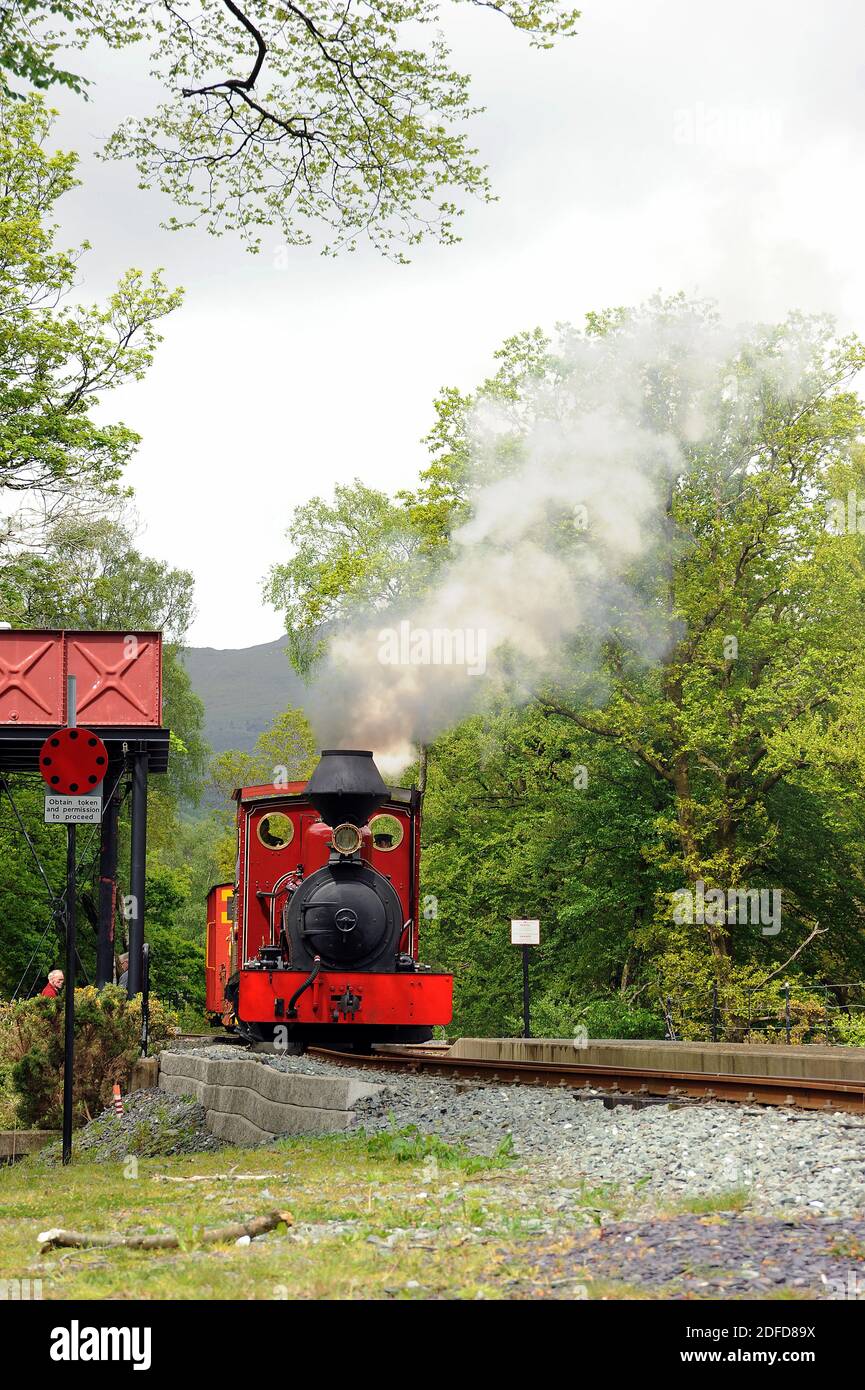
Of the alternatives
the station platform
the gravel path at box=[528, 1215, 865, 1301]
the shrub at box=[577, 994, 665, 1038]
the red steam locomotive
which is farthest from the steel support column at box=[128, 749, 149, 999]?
the gravel path at box=[528, 1215, 865, 1301]

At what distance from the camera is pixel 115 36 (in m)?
13.4

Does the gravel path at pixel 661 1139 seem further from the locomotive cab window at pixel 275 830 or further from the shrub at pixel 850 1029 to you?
the shrub at pixel 850 1029

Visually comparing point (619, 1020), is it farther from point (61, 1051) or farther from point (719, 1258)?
point (719, 1258)

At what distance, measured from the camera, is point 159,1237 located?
6145mm

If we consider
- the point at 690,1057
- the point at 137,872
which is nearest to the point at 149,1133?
the point at 690,1057

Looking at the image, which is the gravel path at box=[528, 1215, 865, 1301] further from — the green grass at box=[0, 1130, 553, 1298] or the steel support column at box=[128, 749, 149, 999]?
the steel support column at box=[128, 749, 149, 999]

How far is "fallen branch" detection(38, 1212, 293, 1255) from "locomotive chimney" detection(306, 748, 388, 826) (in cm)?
1021

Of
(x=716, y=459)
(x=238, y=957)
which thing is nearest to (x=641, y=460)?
(x=716, y=459)

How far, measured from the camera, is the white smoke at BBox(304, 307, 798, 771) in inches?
1022

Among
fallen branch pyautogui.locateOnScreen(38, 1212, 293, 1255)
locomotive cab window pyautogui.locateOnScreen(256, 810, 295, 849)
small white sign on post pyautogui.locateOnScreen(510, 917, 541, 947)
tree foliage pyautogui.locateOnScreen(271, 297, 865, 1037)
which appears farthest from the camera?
tree foliage pyautogui.locateOnScreen(271, 297, 865, 1037)

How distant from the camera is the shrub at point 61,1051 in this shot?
17078mm

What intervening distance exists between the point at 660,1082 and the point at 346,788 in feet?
19.2

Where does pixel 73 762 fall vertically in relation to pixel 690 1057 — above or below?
above
